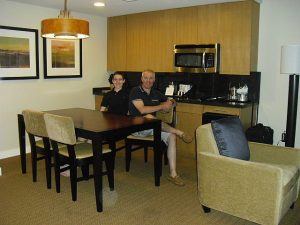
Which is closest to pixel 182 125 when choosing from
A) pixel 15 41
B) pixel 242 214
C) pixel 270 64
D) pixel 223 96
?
pixel 223 96

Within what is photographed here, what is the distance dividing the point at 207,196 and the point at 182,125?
2084 mm

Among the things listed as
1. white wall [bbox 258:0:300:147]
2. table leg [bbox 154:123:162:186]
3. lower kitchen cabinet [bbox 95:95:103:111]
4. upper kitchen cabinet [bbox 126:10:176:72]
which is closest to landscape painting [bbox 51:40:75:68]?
lower kitchen cabinet [bbox 95:95:103:111]

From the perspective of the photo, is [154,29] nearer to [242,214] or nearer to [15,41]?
[15,41]

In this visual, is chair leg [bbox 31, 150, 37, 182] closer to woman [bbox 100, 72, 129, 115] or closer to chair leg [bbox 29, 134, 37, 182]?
chair leg [bbox 29, 134, 37, 182]

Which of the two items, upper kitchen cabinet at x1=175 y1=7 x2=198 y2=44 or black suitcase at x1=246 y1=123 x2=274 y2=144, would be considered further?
upper kitchen cabinet at x1=175 y1=7 x2=198 y2=44

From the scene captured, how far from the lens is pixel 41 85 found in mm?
5141

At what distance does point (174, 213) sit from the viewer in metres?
3.06

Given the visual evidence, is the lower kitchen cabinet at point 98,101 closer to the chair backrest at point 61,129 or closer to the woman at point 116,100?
the woman at point 116,100

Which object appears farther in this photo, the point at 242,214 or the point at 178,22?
the point at 178,22

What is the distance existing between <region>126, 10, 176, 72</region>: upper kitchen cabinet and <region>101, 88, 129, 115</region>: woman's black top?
122 centimetres

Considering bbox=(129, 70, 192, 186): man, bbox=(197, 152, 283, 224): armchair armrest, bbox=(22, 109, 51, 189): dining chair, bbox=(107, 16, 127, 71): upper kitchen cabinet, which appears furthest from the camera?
bbox=(107, 16, 127, 71): upper kitchen cabinet

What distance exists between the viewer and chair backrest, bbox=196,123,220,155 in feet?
9.62

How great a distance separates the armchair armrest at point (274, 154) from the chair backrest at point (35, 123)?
7.00ft

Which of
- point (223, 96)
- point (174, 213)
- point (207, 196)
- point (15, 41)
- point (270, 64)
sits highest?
point (15, 41)
